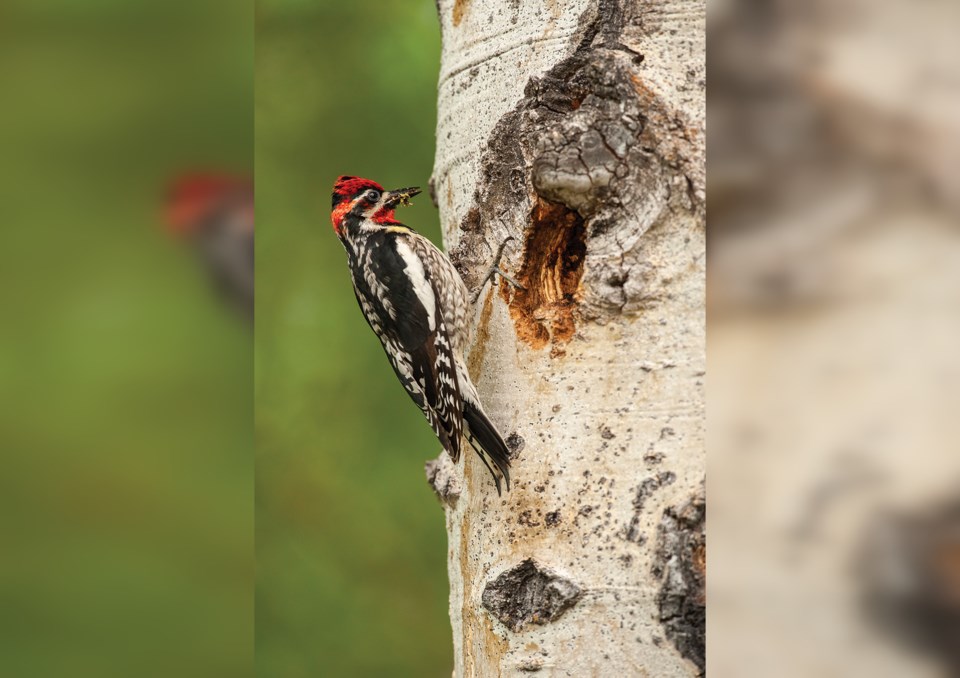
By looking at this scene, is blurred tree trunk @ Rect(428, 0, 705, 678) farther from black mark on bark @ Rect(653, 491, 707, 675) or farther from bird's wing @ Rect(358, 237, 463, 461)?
bird's wing @ Rect(358, 237, 463, 461)

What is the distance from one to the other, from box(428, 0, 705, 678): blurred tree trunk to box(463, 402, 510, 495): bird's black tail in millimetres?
18

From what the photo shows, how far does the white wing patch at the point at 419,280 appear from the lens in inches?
55.4

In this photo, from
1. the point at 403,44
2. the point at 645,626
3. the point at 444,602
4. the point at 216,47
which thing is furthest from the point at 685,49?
the point at 444,602

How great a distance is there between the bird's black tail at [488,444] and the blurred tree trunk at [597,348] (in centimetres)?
2

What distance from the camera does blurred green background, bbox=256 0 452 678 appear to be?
2459mm

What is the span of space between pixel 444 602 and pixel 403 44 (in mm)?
1531

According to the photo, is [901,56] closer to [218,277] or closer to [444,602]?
[218,277]

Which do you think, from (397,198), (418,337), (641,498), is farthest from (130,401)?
(397,198)

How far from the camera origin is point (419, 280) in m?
1.50

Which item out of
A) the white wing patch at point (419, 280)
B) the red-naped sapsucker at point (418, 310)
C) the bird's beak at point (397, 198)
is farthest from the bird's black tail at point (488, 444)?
the bird's beak at point (397, 198)

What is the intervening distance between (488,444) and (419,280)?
538 mm

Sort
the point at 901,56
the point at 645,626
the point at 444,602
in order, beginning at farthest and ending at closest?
the point at 444,602
the point at 645,626
the point at 901,56

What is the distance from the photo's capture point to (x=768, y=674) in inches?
8.0

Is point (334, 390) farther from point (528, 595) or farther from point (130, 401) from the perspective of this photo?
point (130, 401)
